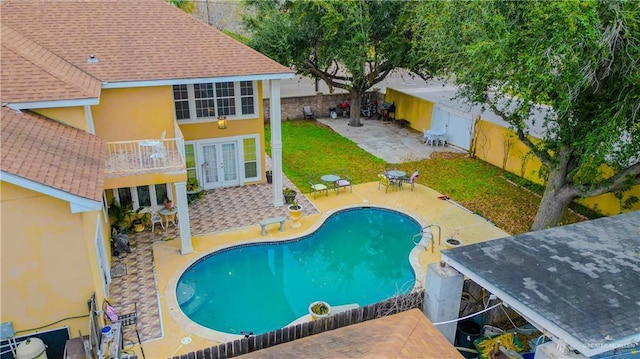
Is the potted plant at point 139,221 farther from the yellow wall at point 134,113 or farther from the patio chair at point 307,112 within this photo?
the patio chair at point 307,112

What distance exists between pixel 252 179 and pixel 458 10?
459 inches

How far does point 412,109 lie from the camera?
3064 centimetres

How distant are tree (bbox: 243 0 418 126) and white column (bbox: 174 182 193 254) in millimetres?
14028

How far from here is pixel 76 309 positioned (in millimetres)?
10477

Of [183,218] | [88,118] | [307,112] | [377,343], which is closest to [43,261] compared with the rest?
[183,218]

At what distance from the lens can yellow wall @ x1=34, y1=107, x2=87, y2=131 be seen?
13.1 meters

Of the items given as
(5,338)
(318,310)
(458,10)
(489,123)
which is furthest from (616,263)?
(489,123)

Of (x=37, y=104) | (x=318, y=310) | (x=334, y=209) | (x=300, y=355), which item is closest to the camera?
(x=300, y=355)

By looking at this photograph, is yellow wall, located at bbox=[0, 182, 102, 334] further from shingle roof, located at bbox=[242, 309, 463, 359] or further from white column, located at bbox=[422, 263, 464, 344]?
white column, located at bbox=[422, 263, 464, 344]

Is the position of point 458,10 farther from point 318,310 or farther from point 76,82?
point 76,82

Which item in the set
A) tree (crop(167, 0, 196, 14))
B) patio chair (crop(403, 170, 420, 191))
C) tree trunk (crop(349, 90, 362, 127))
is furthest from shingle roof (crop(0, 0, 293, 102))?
tree (crop(167, 0, 196, 14))

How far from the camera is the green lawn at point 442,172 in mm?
18969

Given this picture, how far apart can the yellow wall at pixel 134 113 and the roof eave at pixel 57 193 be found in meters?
7.61

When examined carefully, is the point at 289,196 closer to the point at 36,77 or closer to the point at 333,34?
the point at 36,77
